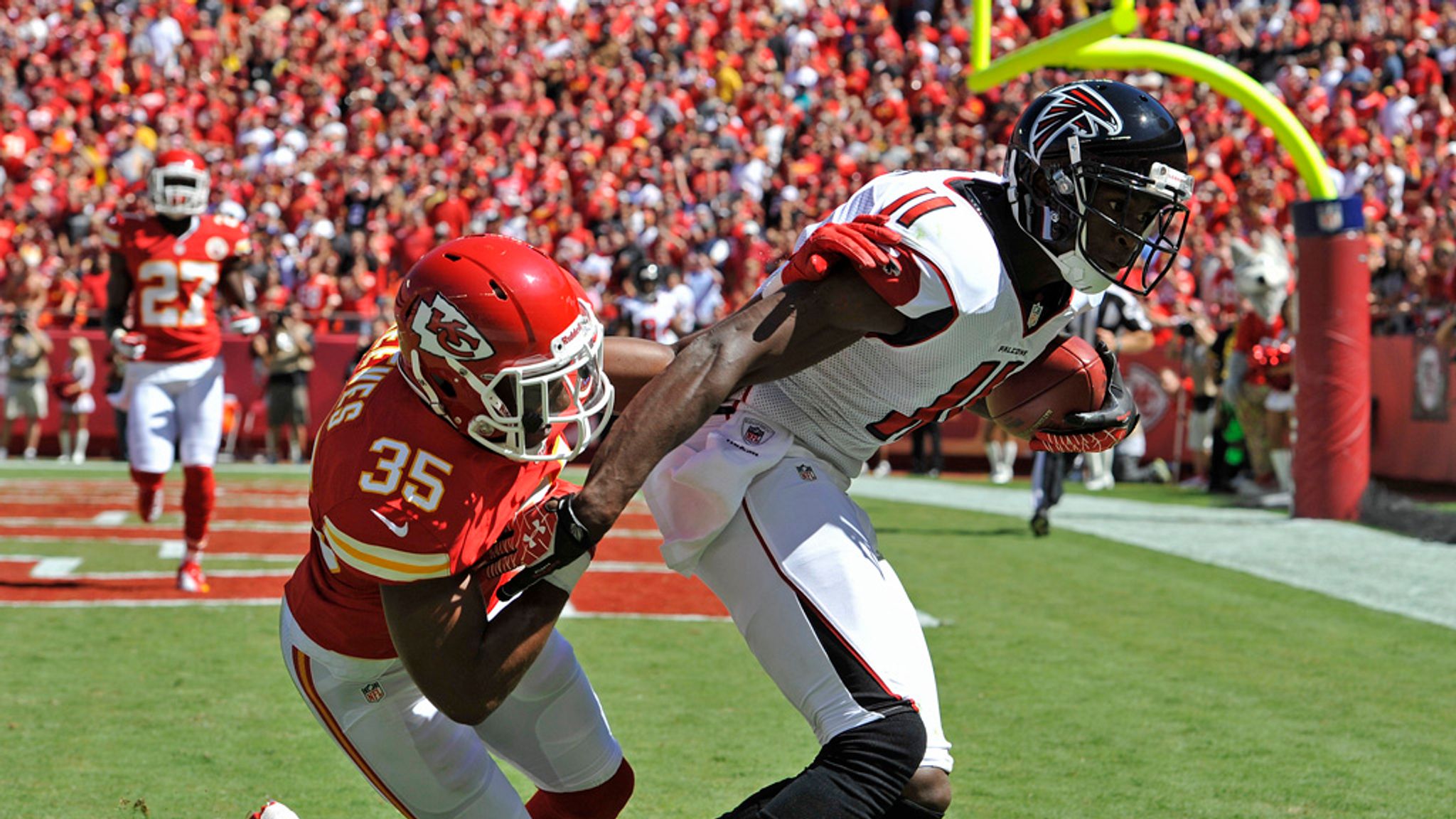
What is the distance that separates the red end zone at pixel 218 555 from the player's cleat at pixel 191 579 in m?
0.05

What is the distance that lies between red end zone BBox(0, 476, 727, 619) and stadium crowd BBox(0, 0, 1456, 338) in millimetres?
3803

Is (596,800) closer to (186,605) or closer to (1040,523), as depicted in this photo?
(186,605)

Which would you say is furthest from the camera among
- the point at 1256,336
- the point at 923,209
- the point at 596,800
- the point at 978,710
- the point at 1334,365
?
the point at 1256,336

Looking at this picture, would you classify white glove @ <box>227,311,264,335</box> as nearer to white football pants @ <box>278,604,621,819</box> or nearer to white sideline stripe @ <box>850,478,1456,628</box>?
white football pants @ <box>278,604,621,819</box>

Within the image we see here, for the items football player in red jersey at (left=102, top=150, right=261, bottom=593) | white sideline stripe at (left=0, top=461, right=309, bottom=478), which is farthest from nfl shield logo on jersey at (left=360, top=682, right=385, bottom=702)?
white sideline stripe at (left=0, top=461, right=309, bottom=478)

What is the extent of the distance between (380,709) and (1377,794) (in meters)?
2.74

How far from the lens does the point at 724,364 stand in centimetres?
253

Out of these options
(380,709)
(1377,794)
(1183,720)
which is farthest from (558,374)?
(1183,720)

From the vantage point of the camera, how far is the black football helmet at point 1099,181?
2.79 m

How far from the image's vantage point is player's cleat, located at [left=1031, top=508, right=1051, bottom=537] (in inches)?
361

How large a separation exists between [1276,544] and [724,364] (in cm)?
722

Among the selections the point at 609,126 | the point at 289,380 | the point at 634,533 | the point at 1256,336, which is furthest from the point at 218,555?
the point at 609,126

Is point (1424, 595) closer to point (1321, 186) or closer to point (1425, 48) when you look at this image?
point (1321, 186)

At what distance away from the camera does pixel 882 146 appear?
16.4 meters
